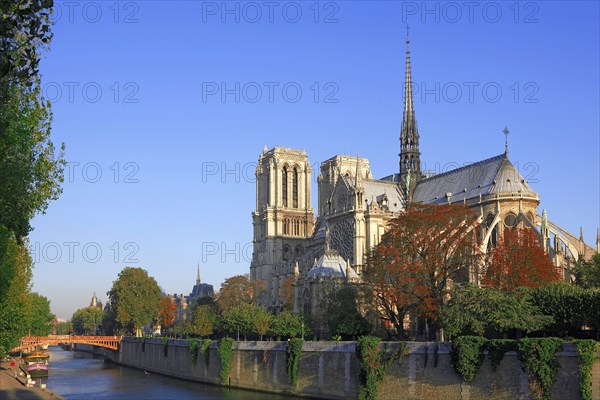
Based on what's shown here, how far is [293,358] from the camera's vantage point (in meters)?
56.4

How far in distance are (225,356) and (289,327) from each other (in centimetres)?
928

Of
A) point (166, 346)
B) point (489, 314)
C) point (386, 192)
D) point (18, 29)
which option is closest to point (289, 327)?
point (166, 346)

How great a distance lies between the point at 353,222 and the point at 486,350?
5284 centimetres

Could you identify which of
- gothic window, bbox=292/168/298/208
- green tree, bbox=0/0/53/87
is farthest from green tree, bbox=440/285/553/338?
gothic window, bbox=292/168/298/208

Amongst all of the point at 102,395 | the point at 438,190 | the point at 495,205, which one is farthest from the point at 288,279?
the point at 102,395

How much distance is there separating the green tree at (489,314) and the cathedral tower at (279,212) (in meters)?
67.6

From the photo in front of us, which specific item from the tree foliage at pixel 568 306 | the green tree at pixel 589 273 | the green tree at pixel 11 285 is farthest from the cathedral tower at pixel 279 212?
the tree foliage at pixel 568 306

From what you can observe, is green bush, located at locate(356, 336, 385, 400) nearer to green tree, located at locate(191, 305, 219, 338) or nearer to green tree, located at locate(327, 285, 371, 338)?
green tree, located at locate(327, 285, 371, 338)

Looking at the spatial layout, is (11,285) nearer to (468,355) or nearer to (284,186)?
(468,355)

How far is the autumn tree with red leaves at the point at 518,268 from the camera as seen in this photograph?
62.3 m

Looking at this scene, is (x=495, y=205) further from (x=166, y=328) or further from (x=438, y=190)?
(x=166, y=328)

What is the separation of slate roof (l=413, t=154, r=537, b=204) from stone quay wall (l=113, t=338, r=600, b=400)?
3666cm

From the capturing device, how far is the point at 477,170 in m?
93.2

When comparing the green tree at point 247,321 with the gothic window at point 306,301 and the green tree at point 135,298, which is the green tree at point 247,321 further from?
the green tree at point 135,298
